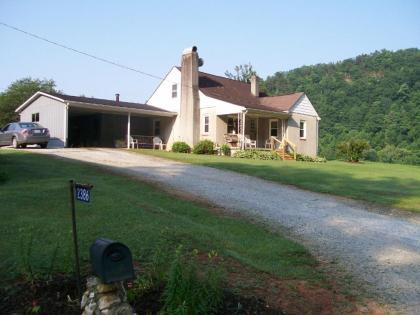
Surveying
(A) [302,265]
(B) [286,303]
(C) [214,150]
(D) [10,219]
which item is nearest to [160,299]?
(B) [286,303]

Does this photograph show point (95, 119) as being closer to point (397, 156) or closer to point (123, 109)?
point (123, 109)

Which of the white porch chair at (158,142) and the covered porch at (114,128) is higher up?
the covered porch at (114,128)

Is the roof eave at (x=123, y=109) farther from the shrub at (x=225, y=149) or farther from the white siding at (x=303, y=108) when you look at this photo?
the white siding at (x=303, y=108)

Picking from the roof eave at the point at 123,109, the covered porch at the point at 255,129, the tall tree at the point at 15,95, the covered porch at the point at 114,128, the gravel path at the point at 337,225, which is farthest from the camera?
the tall tree at the point at 15,95

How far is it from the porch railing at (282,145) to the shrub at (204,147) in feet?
15.1

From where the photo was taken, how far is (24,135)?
23.5 meters

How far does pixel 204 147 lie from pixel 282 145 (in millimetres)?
5274

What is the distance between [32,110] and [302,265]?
26.9 m

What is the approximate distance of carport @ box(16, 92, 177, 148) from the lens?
25336 mm

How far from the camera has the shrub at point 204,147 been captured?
2675cm

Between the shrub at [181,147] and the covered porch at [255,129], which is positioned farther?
the covered porch at [255,129]

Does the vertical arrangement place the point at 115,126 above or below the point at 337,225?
above

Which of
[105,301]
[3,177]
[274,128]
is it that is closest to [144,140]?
[274,128]

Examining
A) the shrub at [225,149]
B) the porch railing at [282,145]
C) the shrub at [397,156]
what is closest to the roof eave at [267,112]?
the porch railing at [282,145]
